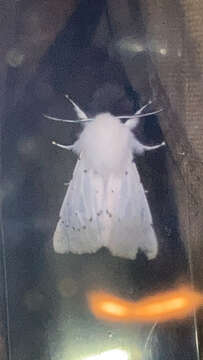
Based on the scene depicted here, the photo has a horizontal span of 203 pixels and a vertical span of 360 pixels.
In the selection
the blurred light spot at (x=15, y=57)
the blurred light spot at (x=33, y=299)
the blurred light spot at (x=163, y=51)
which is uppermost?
the blurred light spot at (x=163, y=51)

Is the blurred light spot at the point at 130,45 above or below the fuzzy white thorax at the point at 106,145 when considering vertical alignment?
above

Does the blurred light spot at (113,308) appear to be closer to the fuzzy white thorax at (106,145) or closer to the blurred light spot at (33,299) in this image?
the blurred light spot at (33,299)

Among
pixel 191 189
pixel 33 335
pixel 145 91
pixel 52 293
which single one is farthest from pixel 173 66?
pixel 33 335

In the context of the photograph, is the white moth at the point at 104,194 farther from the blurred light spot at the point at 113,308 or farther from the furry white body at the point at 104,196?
the blurred light spot at the point at 113,308

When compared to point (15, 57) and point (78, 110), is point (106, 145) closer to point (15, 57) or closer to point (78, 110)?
point (78, 110)

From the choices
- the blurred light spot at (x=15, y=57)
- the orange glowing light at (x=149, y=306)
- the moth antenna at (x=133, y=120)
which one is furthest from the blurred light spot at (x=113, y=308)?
the blurred light spot at (x=15, y=57)

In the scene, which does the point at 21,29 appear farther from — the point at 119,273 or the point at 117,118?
the point at 119,273

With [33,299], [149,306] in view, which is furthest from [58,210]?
[149,306]

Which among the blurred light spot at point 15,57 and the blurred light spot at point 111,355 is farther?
the blurred light spot at point 111,355
